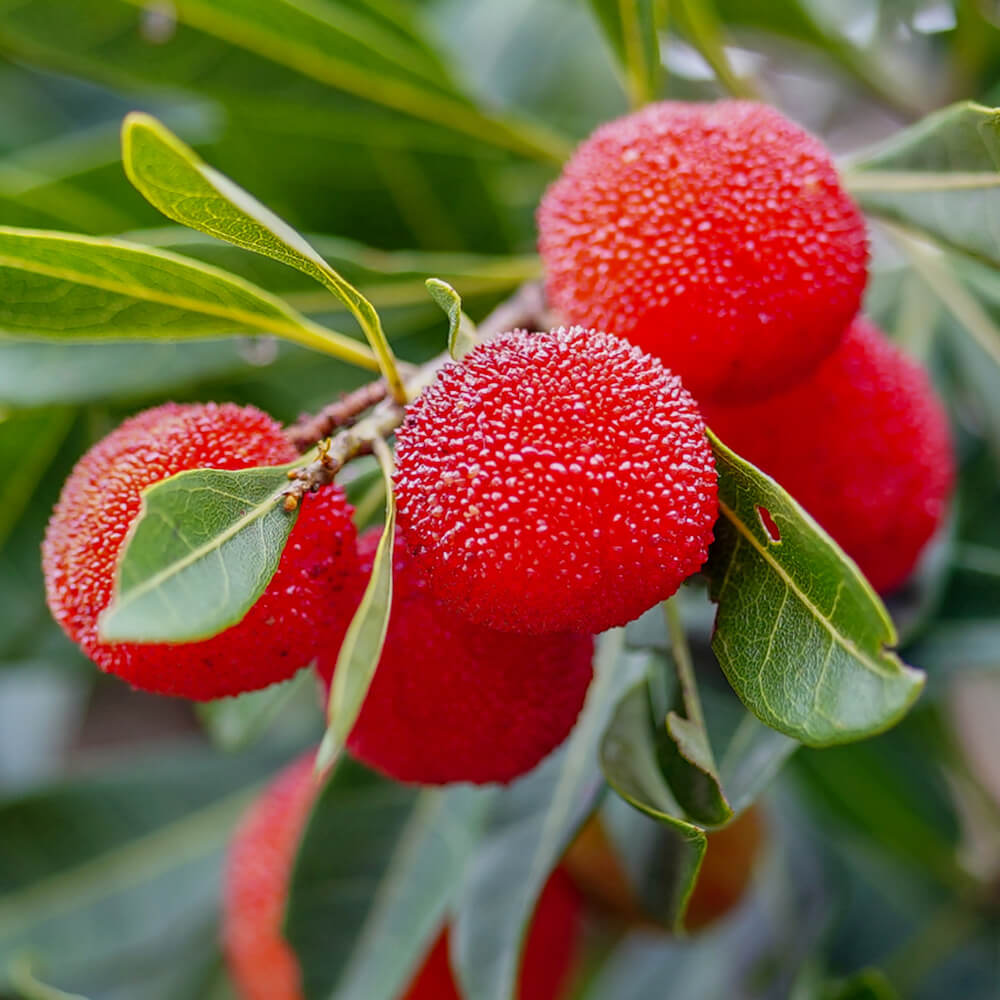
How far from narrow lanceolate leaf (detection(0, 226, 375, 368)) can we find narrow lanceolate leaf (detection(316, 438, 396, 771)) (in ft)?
0.62

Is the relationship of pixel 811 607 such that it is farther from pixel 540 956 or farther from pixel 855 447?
pixel 540 956

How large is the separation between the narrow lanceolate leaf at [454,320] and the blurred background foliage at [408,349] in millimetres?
298

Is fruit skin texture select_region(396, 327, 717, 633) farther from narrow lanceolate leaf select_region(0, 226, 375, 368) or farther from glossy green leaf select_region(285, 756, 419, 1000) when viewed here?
glossy green leaf select_region(285, 756, 419, 1000)

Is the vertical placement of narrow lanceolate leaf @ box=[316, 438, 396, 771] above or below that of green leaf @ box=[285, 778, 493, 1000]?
above

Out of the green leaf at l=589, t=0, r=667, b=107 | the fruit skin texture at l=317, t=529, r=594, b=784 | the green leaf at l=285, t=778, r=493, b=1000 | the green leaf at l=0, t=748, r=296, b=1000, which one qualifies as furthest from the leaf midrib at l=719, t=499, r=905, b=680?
the green leaf at l=0, t=748, r=296, b=1000

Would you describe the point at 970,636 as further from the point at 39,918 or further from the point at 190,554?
the point at 39,918

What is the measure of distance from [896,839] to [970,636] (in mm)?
449

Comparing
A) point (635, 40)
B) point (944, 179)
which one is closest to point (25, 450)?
point (635, 40)

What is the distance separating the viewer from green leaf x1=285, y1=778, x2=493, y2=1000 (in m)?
0.96

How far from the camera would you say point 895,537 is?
785 millimetres

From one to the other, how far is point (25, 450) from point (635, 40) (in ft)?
1.89

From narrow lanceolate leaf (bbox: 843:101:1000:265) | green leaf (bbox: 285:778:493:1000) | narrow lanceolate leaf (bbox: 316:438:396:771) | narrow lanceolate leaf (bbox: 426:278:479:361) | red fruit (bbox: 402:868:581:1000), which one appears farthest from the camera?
red fruit (bbox: 402:868:581:1000)

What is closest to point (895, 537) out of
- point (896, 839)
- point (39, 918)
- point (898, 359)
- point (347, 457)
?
point (898, 359)

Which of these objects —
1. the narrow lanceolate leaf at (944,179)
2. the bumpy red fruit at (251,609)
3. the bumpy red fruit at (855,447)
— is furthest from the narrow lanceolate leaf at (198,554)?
the narrow lanceolate leaf at (944,179)
